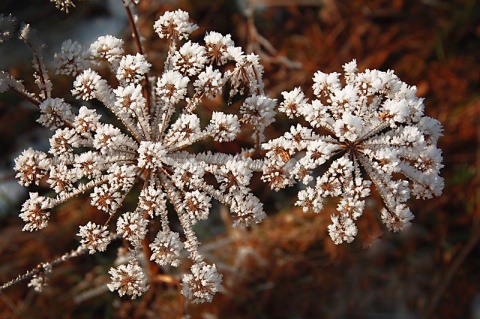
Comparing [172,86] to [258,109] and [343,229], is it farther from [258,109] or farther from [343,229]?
[343,229]

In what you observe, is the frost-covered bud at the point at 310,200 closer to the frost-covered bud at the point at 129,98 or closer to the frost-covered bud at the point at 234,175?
the frost-covered bud at the point at 234,175

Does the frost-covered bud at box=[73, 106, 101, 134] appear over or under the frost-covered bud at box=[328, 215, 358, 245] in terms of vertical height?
over

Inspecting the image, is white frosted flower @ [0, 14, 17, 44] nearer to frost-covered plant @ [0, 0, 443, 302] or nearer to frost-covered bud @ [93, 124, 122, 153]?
frost-covered plant @ [0, 0, 443, 302]

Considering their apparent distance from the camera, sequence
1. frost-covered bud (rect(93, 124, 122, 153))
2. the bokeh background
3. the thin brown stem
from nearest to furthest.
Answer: frost-covered bud (rect(93, 124, 122, 153)), the thin brown stem, the bokeh background

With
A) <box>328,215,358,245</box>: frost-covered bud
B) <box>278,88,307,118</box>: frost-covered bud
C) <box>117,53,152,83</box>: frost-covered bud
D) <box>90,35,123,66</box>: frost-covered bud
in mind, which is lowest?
<box>328,215,358,245</box>: frost-covered bud

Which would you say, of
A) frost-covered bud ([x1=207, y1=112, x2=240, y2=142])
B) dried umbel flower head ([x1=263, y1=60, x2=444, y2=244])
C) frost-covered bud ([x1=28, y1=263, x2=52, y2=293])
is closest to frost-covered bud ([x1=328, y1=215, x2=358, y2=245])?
dried umbel flower head ([x1=263, y1=60, x2=444, y2=244])

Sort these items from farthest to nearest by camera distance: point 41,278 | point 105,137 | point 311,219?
point 311,219 → point 41,278 → point 105,137

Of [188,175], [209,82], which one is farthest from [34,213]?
[209,82]

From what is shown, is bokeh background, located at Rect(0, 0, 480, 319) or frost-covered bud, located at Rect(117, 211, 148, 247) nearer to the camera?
frost-covered bud, located at Rect(117, 211, 148, 247)

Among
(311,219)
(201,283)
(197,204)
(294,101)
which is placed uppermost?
(311,219)
